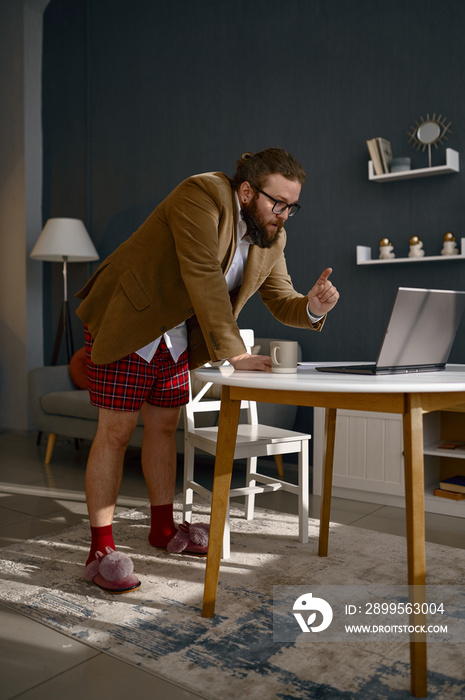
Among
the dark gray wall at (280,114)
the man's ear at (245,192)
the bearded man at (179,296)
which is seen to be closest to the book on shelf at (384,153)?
the dark gray wall at (280,114)

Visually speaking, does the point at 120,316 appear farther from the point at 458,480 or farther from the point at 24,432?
the point at 24,432

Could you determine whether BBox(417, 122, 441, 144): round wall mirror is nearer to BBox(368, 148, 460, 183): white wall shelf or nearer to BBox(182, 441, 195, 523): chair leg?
BBox(368, 148, 460, 183): white wall shelf

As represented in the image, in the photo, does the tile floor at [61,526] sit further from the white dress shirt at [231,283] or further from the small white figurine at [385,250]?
the small white figurine at [385,250]

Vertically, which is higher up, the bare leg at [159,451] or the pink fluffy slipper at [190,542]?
the bare leg at [159,451]

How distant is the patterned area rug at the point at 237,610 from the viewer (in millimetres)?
1350

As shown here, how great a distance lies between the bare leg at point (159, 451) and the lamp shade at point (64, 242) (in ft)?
8.66

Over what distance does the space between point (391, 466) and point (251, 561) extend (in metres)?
1.06

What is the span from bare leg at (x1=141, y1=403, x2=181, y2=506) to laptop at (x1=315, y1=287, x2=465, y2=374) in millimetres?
651

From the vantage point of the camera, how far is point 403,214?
3.31 meters

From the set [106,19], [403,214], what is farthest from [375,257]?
[106,19]

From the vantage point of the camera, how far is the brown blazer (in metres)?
1.60

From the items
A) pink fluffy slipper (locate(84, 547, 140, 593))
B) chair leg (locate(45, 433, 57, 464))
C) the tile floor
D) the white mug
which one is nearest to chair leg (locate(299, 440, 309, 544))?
the tile floor

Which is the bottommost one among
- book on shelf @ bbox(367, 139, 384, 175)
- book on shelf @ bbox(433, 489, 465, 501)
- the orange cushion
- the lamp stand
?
book on shelf @ bbox(433, 489, 465, 501)

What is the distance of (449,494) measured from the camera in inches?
106
